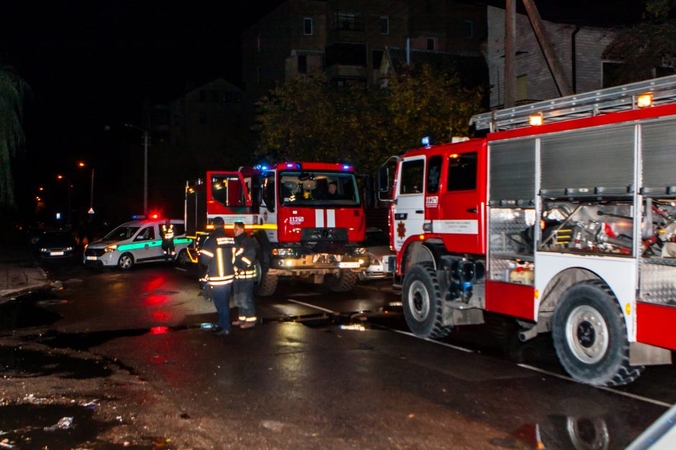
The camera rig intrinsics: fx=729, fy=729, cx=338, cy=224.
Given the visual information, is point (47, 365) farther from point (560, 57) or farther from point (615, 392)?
point (560, 57)

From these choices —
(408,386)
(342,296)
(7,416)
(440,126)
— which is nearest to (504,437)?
(408,386)

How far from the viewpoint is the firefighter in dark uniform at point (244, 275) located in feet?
36.8

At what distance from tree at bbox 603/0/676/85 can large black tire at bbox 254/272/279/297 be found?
9398mm

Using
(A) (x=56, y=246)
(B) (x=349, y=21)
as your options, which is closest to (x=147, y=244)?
(A) (x=56, y=246)

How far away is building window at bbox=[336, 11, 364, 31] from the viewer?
173 ft

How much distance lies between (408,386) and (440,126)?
14.9 metres

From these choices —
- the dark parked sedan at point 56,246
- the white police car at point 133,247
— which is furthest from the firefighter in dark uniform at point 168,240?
the dark parked sedan at point 56,246

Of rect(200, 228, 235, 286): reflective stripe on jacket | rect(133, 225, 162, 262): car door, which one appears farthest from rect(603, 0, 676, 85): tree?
rect(133, 225, 162, 262): car door

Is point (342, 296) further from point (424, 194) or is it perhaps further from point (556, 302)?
point (556, 302)

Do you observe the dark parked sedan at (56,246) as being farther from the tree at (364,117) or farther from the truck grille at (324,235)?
the truck grille at (324,235)

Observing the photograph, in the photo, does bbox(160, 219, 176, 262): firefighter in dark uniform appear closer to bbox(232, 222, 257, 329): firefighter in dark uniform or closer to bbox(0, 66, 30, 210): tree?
bbox(0, 66, 30, 210): tree

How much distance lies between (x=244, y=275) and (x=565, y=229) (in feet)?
16.3

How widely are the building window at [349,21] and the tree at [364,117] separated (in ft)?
83.1

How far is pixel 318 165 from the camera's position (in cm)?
1588
